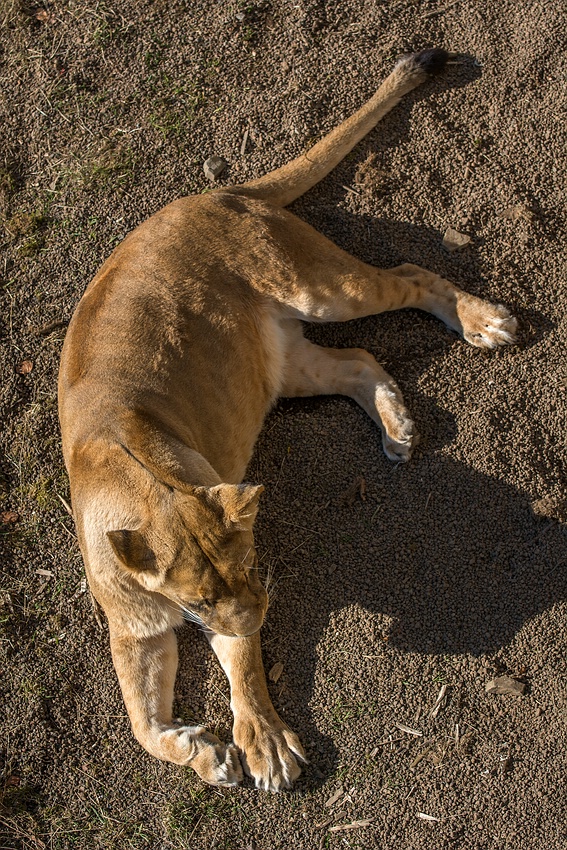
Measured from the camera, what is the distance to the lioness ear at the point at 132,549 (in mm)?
3281

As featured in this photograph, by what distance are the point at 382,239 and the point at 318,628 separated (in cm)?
231

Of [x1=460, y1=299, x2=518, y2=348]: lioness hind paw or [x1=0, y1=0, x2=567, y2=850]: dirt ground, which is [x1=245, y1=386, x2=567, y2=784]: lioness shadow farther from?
[x1=460, y1=299, x2=518, y2=348]: lioness hind paw

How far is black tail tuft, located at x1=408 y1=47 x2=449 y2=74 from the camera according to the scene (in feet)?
16.5

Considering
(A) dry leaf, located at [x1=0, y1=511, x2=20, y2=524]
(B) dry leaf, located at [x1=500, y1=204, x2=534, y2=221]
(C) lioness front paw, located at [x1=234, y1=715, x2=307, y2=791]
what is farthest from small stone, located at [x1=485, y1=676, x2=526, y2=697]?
(A) dry leaf, located at [x1=0, y1=511, x2=20, y2=524]

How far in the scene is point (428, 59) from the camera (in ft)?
16.5

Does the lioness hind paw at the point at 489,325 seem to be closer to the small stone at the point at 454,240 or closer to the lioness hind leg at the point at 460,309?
the lioness hind leg at the point at 460,309

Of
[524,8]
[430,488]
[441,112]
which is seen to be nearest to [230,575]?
[430,488]

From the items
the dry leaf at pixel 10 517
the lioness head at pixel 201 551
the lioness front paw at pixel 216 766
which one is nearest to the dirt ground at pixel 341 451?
the dry leaf at pixel 10 517

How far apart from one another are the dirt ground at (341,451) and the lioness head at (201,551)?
1.15 m

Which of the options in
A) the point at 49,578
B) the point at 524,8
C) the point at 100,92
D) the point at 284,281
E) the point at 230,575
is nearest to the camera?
the point at 230,575

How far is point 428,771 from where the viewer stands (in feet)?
13.9

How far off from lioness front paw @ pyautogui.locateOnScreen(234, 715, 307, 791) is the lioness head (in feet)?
3.35

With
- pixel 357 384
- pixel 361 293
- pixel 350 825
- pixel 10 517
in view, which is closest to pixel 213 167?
pixel 361 293

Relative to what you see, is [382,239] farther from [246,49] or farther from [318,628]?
[318,628]
